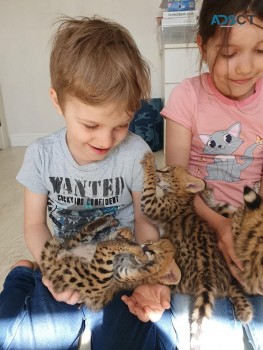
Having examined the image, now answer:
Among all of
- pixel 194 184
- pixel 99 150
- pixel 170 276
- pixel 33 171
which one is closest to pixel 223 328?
pixel 170 276

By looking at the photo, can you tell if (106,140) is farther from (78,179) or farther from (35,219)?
(35,219)

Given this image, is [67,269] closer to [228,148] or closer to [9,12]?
[228,148]

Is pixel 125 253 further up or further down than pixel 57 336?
further up

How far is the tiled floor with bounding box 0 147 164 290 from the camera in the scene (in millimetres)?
1716

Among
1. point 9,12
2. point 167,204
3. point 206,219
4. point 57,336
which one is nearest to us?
point 57,336

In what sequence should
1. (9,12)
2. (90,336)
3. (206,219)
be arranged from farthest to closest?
(9,12) → (206,219) → (90,336)

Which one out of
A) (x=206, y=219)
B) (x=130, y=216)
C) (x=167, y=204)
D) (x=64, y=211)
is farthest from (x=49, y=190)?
(x=206, y=219)

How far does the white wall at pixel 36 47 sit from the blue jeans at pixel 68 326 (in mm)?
2927

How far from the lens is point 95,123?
94 centimetres

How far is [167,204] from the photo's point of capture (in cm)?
130

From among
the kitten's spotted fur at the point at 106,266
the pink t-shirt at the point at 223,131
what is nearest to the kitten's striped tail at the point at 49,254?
the kitten's spotted fur at the point at 106,266

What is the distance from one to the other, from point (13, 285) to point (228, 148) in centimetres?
93

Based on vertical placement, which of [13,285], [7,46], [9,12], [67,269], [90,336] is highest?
[9,12]

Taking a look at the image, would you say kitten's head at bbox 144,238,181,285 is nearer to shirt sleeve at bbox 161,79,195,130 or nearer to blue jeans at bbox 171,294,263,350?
blue jeans at bbox 171,294,263,350
